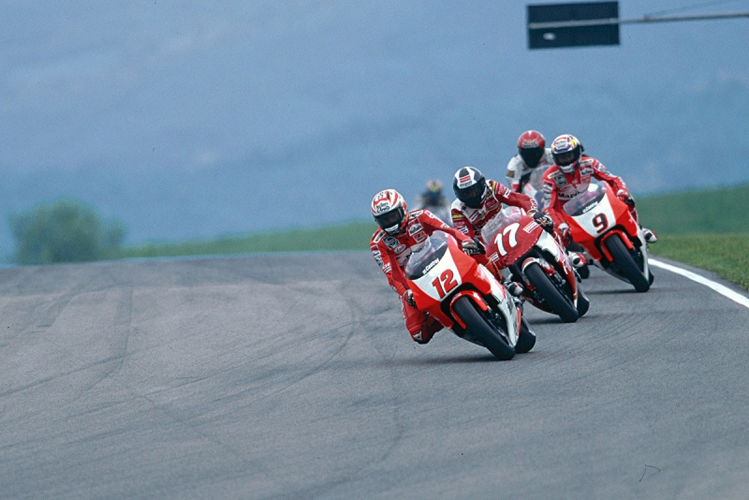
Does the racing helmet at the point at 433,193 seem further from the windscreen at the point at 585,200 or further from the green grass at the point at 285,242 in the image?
the green grass at the point at 285,242

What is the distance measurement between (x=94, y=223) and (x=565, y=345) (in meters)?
67.3

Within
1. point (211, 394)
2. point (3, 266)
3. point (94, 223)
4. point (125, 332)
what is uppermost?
point (211, 394)

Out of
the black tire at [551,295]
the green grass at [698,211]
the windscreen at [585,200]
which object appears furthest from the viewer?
the green grass at [698,211]

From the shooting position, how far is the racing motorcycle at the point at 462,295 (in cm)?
997

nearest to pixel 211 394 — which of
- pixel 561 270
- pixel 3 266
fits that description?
pixel 561 270

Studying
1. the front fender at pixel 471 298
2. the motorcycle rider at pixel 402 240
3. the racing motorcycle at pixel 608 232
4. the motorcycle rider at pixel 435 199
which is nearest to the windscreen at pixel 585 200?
the racing motorcycle at pixel 608 232

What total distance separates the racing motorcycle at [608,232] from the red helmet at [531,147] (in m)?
2.57

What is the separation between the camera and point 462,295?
9992 mm

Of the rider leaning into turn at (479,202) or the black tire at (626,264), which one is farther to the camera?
the black tire at (626,264)

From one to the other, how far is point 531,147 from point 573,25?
13.4m

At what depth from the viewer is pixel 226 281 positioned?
18859mm

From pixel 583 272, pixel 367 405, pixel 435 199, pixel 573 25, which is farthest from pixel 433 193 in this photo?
pixel 367 405

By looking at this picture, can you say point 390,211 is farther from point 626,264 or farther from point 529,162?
point 529,162

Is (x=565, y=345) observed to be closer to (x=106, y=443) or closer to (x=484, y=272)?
(x=484, y=272)
